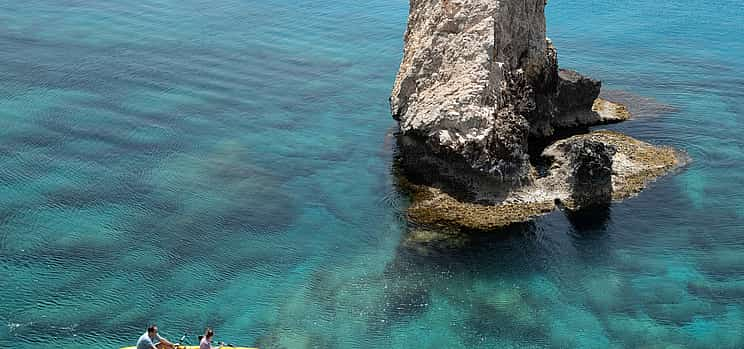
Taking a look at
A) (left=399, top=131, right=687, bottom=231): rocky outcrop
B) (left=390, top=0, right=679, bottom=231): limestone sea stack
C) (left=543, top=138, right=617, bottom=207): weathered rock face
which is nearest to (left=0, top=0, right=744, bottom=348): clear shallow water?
(left=399, top=131, right=687, bottom=231): rocky outcrop

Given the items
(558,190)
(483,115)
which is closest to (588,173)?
(558,190)

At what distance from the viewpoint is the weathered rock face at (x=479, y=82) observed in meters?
49.1

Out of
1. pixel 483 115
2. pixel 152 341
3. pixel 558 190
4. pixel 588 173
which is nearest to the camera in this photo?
pixel 152 341

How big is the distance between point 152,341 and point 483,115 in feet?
87.7

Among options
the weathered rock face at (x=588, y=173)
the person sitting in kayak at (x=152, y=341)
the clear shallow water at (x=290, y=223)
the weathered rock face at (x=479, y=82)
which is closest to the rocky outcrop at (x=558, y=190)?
the weathered rock face at (x=588, y=173)

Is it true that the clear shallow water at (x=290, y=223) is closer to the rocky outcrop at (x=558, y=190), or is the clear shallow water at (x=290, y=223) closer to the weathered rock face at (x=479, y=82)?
the rocky outcrop at (x=558, y=190)

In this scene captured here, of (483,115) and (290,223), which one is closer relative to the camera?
(290,223)

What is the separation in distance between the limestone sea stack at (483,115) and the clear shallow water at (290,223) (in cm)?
296

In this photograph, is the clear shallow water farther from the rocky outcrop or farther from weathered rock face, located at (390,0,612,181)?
weathered rock face, located at (390,0,612,181)

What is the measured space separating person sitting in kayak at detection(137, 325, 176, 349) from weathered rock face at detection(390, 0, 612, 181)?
23764 mm

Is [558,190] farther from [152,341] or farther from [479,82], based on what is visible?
[152,341]

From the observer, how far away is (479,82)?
5006cm

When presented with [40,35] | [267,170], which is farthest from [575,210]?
[40,35]

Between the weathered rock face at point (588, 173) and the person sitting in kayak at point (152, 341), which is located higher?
the weathered rock face at point (588, 173)
